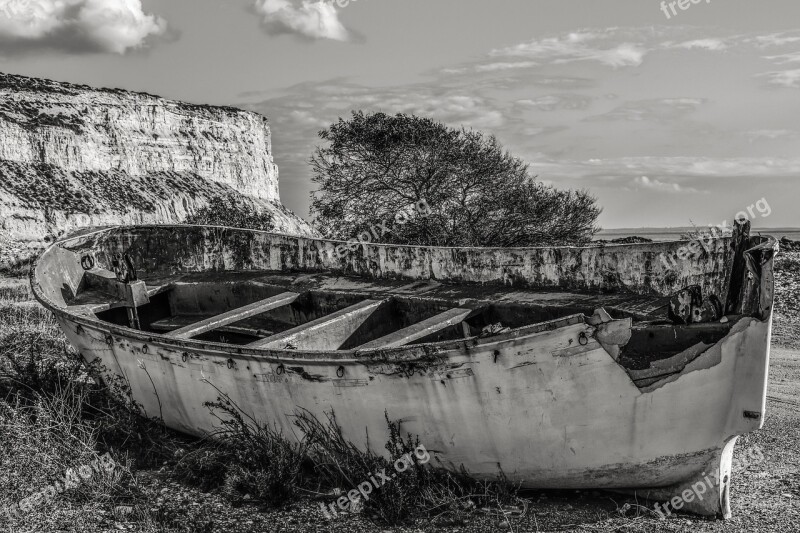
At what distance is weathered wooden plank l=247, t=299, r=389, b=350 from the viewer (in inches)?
239

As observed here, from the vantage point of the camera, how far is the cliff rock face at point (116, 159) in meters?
47.2

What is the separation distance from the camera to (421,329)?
598cm

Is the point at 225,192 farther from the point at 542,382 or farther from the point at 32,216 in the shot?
the point at 542,382

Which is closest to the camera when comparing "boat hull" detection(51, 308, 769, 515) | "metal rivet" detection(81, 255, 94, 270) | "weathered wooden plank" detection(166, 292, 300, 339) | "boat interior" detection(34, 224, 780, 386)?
"boat hull" detection(51, 308, 769, 515)

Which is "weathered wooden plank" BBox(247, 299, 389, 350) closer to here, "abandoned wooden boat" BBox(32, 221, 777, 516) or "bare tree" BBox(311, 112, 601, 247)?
"abandoned wooden boat" BBox(32, 221, 777, 516)

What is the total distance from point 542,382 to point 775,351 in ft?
21.2

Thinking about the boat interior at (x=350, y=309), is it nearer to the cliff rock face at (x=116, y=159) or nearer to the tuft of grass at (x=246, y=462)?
the tuft of grass at (x=246, y=462)

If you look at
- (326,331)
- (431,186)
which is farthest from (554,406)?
(431,186)

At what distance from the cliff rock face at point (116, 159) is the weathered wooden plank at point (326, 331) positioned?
4224 cm

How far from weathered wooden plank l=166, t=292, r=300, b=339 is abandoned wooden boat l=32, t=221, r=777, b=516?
0.02 metres

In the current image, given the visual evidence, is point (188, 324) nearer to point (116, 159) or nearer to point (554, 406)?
point (554, 406)

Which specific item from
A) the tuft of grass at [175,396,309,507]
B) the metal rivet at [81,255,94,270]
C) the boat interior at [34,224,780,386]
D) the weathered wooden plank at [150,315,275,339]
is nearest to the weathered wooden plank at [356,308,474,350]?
the boat interior at [34,224,780,386]

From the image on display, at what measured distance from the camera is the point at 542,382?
4516mm

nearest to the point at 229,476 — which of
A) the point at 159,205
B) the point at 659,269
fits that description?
the point at 659,269
